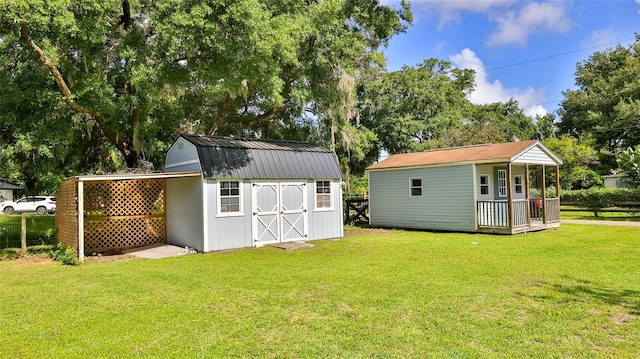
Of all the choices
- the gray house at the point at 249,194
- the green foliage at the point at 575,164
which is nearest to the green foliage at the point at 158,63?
the gray house at the point at 249,194

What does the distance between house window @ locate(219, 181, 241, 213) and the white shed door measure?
460mm

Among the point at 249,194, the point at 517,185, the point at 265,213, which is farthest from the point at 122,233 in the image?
the point at 517,185

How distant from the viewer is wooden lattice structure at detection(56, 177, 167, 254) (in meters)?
10.9

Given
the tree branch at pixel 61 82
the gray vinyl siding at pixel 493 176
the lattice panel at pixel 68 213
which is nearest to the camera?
the tree branch at pixel 61 82

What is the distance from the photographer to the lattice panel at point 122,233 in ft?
36.7

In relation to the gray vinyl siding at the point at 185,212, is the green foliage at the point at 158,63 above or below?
above

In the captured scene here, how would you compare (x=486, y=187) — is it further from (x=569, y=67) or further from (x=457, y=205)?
(x=569, y=67)

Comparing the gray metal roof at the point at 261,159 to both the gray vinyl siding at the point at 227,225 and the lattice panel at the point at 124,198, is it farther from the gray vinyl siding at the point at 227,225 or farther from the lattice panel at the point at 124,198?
the lattice panel at the point at 124,198

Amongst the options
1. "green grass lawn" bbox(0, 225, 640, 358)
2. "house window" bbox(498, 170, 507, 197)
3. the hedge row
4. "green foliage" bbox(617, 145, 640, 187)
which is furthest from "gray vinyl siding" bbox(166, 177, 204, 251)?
the hedge row

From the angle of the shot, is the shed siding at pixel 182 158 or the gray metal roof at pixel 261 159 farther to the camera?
the shed siding at pixel 182 158

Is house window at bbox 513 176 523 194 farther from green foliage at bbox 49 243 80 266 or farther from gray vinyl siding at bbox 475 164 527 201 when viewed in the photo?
green foliage at bbox 49 243 80 266

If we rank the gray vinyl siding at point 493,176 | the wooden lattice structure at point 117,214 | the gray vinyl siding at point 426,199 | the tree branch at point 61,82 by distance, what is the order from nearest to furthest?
the tree branch at point 61,82 < the wooden lattice structure at point 117,214 < the gray vinyl siding at point 426,199 < the gray vinyl siding at point 493,176

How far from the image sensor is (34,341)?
4148mm

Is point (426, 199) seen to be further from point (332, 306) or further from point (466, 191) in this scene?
point (332, 306)
